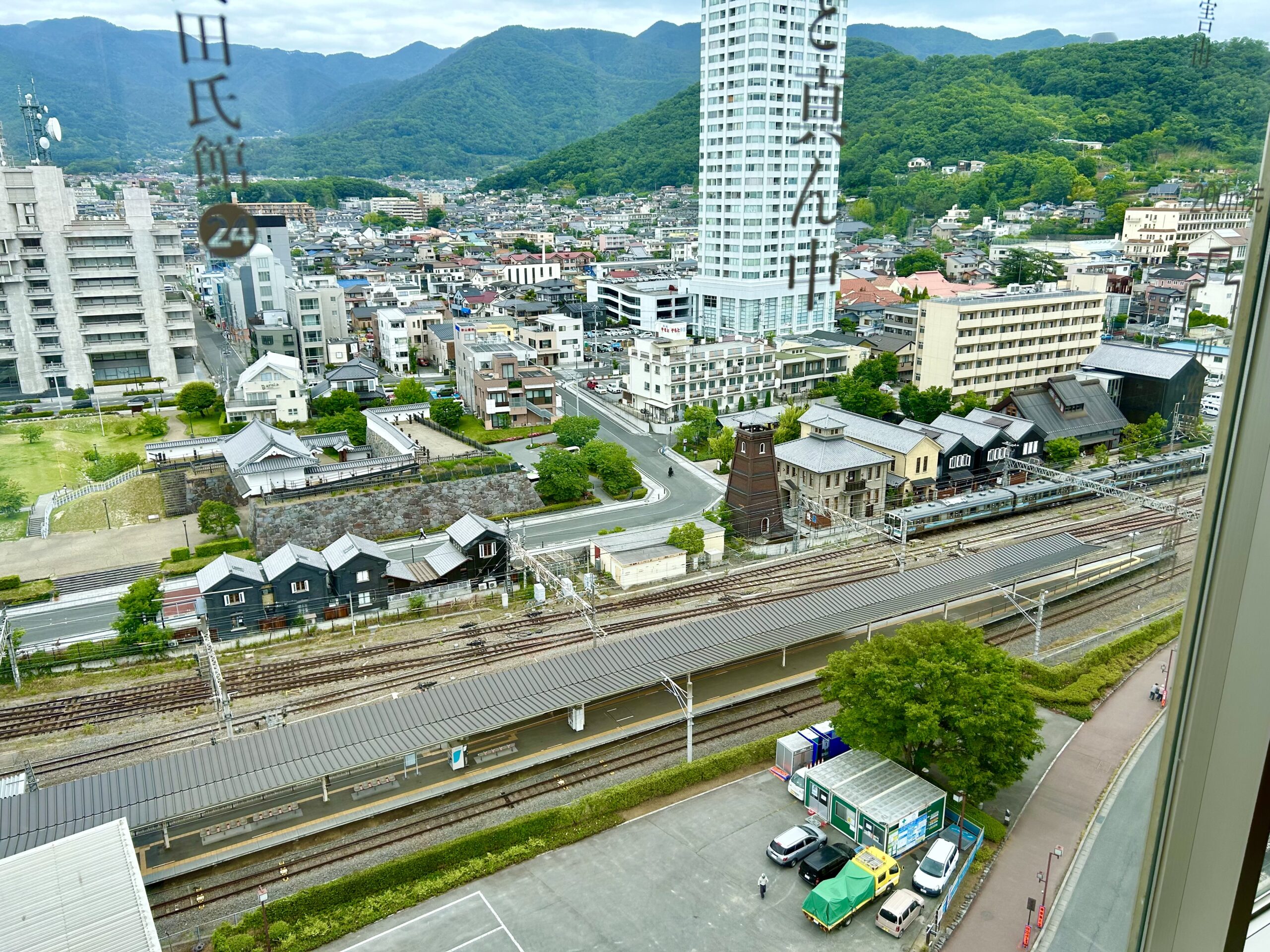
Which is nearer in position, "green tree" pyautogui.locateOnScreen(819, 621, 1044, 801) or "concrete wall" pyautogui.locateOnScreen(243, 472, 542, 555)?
"green tree" pyautogui.locateOnScreen(819, 621, 1044, 801)

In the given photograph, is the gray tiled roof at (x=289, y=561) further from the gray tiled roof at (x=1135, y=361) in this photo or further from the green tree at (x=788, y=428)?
the gray tiled roof at (x=1135, y=361)

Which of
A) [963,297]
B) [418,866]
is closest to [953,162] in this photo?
[963,297]

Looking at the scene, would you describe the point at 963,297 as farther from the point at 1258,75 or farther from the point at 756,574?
the point at 1258,75

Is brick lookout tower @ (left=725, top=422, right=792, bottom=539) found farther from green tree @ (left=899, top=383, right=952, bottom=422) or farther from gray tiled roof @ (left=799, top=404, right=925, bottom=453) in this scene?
green tree @ (left=899, top=383, right=952, bottom=422)

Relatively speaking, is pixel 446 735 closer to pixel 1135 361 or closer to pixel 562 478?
pixel 562 478

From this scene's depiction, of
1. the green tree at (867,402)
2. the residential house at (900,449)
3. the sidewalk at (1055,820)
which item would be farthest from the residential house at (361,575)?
the green tree at (867,402)

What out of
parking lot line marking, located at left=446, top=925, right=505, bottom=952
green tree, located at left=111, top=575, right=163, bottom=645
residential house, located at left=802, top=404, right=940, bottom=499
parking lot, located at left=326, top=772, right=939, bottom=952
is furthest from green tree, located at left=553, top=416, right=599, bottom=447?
parking lot line marking, located at left=446, top=925, right=505, bottom=952
